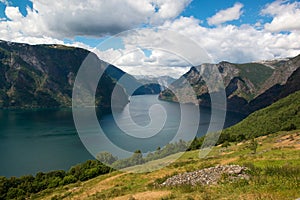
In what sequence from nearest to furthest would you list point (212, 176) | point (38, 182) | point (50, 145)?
point (212, 176), point (38, 182), point (50, 145)

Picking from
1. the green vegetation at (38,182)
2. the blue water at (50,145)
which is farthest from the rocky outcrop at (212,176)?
the green vegetation at (38,182)

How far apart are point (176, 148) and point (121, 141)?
1402 inches

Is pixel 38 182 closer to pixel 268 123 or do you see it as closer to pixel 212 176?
pixel 212 176

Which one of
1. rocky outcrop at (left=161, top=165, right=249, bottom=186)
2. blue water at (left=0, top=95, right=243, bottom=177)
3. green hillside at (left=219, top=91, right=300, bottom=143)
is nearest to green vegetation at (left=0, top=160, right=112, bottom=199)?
blue water at (left=0, top=95, right=243, bottom=177)

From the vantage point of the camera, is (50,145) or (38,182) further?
(50,145)

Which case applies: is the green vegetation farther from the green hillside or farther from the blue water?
the green hillside

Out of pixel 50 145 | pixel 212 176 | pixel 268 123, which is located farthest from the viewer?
pixel 268 123

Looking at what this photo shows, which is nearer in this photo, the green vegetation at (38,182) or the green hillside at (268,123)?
the green vegetation at (38,182)

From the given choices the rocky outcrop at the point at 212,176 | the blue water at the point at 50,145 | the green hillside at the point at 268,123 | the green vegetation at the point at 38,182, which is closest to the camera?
the rocky outcrop at the point at 212,176

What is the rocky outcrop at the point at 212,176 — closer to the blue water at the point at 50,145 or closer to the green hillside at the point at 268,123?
the blue water at the point at 50,145

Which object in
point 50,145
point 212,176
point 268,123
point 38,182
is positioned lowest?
point 268,123

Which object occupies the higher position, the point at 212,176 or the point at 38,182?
the point at 212,176

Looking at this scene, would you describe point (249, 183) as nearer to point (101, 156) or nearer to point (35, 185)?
point (35, 185)

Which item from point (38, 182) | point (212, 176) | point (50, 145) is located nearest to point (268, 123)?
point (50, 145)
